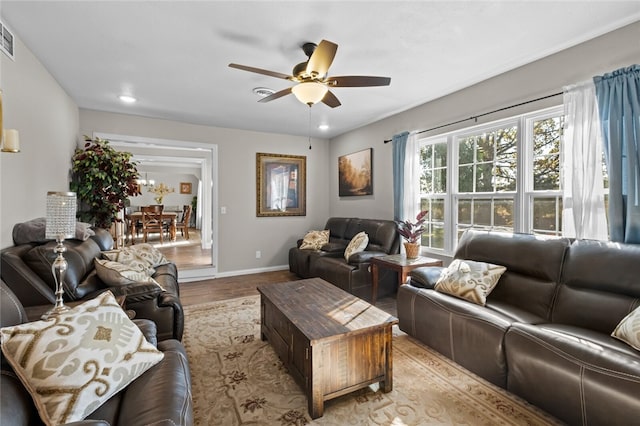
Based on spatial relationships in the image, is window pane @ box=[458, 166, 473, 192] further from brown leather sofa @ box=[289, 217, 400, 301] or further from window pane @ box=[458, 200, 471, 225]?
brown leather sofa @ box=[289, 217, 400, 301]

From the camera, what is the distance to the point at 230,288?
4379 millimetres

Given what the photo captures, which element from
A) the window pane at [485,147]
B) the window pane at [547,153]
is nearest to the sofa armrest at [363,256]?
the window pane at [485,147]

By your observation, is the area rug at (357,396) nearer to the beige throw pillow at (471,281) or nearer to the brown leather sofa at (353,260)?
the beige throw pillow at (471,281)

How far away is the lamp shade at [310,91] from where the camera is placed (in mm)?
2299

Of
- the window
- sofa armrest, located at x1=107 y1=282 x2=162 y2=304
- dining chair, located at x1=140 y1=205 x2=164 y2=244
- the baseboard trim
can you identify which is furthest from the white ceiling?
dining chair, located at x1=140 y1=205 x2=164 y2=244

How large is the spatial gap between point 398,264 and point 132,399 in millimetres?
2615

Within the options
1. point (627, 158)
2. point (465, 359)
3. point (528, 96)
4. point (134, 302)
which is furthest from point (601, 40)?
point (134, 302)

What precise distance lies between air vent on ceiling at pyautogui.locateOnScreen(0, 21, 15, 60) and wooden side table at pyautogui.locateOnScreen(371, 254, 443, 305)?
3657mm

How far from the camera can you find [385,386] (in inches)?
76.5

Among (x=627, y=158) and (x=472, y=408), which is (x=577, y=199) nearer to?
(x=627, y=158)

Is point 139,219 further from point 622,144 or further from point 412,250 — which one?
point 622,144

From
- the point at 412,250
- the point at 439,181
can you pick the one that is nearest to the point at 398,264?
the point at 412,250

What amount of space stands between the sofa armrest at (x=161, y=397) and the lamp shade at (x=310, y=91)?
1994 mm

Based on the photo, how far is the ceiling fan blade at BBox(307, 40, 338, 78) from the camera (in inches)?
73.7
